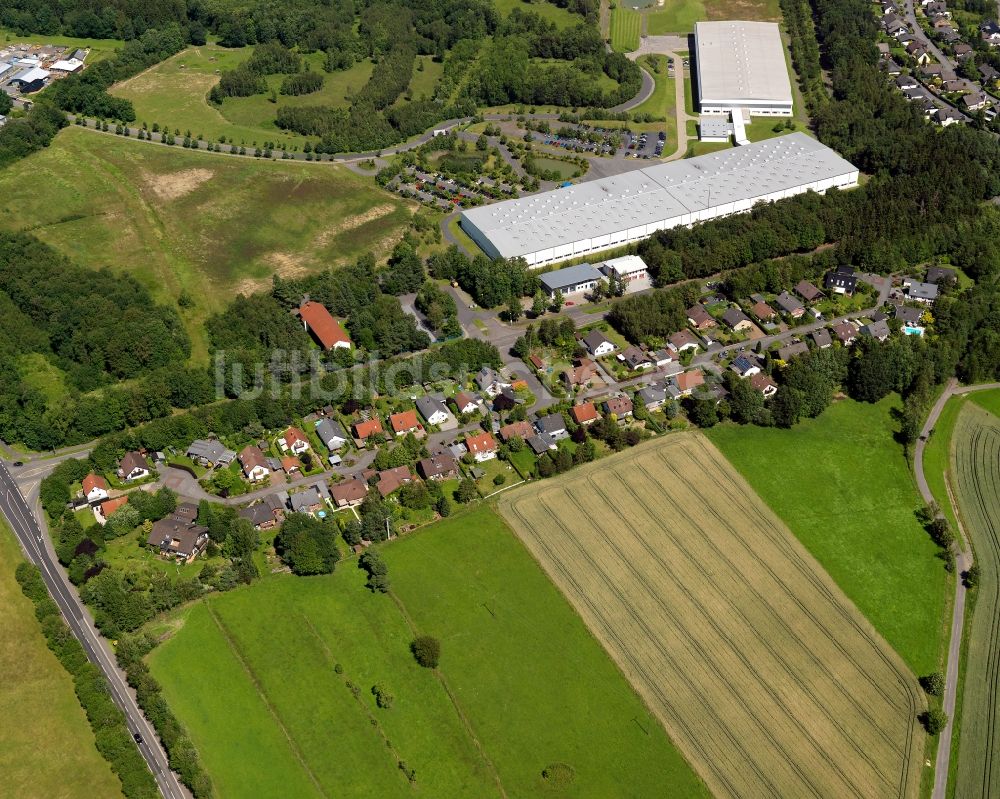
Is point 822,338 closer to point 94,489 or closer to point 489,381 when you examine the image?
point 489,381

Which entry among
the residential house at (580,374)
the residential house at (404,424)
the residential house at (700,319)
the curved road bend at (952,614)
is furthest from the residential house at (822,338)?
the residential house at (404,424)

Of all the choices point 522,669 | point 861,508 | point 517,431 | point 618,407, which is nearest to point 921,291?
point 861,508

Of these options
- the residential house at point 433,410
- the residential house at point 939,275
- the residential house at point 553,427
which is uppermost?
the residential house at point 939,275

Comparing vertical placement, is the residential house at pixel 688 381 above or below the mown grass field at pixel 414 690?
above

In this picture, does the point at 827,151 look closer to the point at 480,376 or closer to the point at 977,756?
the point at 480,376

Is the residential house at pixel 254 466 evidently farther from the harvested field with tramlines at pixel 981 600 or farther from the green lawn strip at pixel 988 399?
the green lawn strip at pixel 988 399

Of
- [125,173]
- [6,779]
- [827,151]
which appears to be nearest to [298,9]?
[125,173]
